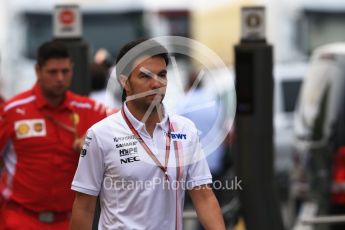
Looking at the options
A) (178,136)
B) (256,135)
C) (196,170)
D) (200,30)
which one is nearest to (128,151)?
(178,136)

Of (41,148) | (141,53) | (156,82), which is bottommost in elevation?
(41,148)

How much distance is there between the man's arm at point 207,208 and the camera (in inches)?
249

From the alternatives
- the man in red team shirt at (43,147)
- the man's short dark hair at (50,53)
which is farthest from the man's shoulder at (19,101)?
the man's short dark hair at (50,53)

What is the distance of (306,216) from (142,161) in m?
5.05

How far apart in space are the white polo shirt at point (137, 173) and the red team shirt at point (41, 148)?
181 cm

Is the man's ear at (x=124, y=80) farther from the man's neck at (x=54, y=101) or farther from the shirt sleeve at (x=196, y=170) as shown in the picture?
the man's neck at (x=54, y=101)

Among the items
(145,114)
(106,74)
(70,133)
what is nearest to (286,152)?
(106,74)

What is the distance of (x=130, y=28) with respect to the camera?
25.1 meters

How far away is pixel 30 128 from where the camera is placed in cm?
823

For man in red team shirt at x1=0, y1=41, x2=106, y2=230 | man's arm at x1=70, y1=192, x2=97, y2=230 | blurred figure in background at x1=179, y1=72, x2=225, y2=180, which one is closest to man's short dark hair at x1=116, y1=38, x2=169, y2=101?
man's arm at x1=70, y1=192, x2=97, y2=230

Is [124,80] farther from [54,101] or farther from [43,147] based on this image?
[54,101]

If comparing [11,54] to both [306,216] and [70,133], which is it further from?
[70,133]

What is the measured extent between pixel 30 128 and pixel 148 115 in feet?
6.88

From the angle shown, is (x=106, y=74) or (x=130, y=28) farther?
(x=130, y=28)
